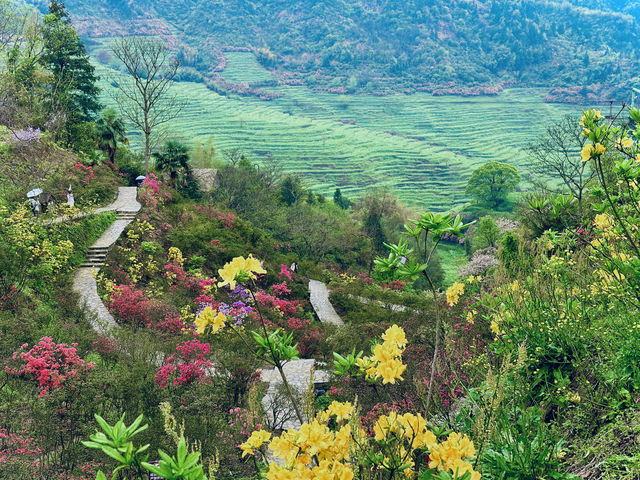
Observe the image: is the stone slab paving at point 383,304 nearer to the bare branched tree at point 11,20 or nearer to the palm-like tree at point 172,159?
the palm-like tree at point 172,159

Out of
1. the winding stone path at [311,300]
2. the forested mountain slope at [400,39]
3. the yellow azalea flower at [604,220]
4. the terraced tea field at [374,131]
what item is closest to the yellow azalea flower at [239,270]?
the winding stone path at [311,300]

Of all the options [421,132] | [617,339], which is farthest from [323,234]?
[421,132]

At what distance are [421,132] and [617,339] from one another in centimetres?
8859

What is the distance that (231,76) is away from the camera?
95375 millimetres

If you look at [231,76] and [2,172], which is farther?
[231,76]

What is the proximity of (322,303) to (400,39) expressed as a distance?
112567 millimetres

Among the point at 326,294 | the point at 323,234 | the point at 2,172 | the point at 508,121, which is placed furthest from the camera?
the point at 508,121

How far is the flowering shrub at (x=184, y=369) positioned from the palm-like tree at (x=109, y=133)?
1331 centimetres

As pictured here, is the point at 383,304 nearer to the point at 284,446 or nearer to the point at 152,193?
the point at 152,193

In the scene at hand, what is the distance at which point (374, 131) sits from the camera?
86.4m

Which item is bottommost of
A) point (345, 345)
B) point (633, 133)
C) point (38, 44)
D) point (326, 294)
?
point (326, 294)

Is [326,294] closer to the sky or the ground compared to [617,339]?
closer to the ground

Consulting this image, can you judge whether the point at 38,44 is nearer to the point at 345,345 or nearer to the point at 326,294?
the point at 326,294

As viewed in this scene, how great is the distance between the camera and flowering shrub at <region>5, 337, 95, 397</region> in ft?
17.8
